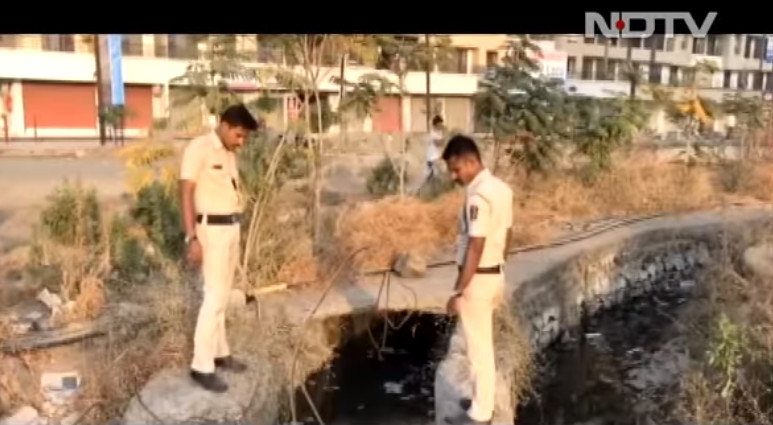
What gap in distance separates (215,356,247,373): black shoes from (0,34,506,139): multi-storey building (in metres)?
1.58

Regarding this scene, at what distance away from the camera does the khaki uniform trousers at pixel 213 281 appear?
9.96 feet

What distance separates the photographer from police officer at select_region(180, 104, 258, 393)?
2992 millimetres

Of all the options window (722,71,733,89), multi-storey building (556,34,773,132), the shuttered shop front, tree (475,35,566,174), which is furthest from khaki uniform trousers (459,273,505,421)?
the shuttered shop front

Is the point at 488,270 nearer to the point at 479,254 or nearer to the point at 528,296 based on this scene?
the point at 479,254

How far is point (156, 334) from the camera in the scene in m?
3.69

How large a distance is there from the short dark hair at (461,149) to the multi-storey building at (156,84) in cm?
165

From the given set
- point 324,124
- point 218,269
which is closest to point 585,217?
point 324,124

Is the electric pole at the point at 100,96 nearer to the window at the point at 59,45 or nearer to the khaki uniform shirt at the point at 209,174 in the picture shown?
the window at the point at 59,45

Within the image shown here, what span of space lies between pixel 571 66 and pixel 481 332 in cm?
564

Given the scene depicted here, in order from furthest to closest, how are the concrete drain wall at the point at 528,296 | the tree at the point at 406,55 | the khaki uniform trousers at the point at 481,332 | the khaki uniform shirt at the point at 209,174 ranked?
the tree at the point at 406,55 < the concrete drain wall at the point at 528,296 < the khaki uniform shirt at the point at 209,174 < the khaki uniform trousers at the point at 481,332
